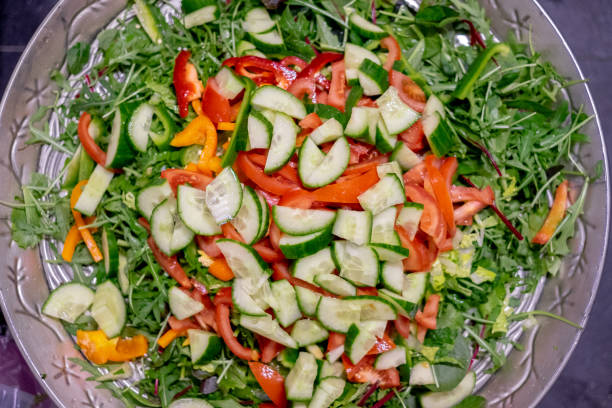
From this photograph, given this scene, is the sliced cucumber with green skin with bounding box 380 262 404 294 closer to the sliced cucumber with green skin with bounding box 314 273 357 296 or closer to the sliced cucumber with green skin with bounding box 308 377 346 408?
the sliced cucumber with green skin with bounding box 314 273 357 296

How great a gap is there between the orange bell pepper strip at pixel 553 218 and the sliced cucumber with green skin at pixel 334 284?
1194mm

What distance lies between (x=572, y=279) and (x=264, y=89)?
6.97 ft

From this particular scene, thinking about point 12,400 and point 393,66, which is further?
point 12,400

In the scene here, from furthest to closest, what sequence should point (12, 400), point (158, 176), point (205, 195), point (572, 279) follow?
1. point (12, 400)
2. point (572, 279)
3. point (158, 176)
4. point (205, 195)

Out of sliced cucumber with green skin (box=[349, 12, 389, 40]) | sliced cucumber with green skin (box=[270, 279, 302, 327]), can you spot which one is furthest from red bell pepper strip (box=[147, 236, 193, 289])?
sliced cucumber with green skin (box=[349, 12, 389, 40])

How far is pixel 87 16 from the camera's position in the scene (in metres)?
3.04

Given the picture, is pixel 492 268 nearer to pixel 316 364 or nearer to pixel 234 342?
pixel 316 364

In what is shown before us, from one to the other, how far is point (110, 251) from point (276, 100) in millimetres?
1233

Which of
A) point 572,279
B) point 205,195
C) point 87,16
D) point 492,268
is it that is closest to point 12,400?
point 205,195

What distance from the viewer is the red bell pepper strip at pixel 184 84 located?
9.41 feet

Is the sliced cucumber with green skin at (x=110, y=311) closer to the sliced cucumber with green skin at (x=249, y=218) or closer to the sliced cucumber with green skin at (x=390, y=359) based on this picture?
the sliced cucumber with green skin at (x=249, y=218)

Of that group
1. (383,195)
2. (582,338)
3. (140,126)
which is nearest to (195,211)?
(140,126)

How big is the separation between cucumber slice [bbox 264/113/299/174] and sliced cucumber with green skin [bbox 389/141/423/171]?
57 cm

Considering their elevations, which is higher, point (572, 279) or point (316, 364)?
point (316, 364)
